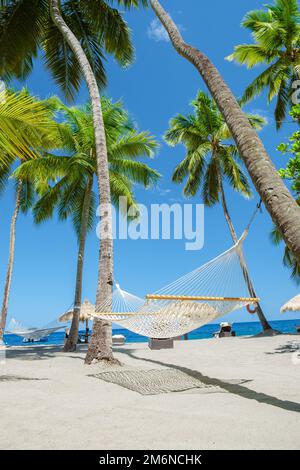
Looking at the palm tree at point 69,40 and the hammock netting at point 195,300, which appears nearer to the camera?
the hammock netting at point 195,300

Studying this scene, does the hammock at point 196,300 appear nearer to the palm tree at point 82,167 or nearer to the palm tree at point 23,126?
the palm tree at point 23,126

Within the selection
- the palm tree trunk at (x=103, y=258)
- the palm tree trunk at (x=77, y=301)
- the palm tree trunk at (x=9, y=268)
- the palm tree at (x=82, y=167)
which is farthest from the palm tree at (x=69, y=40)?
the palm tree trunk at (x=9, y=268)

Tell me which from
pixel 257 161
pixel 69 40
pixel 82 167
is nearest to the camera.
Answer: pixel 257 161

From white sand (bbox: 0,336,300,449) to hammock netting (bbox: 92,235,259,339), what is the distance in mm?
650

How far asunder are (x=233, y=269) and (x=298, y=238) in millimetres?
1420

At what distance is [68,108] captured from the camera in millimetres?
8891

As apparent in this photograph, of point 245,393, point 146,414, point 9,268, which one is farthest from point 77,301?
point 146,414

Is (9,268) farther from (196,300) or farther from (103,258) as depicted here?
(196,300)

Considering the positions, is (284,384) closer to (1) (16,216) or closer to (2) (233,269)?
(2) (233,269)

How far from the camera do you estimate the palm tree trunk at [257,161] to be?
92.7 inches

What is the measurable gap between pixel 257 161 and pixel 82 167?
6.84m

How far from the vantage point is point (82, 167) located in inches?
356

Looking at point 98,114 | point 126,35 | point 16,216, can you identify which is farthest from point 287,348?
point 16,216

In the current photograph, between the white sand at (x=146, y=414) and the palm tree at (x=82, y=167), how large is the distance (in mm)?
4212
